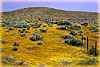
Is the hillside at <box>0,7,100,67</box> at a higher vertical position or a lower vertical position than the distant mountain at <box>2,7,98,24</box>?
lower

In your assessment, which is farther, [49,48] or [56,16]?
[56,16]

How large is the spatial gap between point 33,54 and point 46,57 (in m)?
1.31

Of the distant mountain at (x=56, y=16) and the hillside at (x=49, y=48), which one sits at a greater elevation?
the distant mountain at (x=56, y=16)

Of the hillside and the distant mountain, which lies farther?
the distant mountain

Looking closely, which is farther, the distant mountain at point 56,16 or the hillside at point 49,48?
the distant mountain at point 56,16

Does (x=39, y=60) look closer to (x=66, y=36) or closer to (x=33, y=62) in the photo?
(x=33, y=62)

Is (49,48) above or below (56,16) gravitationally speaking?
below

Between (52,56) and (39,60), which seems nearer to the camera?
(39,60)

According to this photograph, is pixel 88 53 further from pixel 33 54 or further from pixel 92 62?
pixel 33 54

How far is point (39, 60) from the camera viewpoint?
8.84 metres

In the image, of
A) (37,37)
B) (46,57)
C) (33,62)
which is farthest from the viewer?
(37,37)

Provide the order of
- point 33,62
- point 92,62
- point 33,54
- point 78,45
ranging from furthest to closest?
point 78,45
point 33,54
point 33,62
point 92,62

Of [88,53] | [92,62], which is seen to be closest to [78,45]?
[88,53]

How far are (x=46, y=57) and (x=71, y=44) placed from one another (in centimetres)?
480
